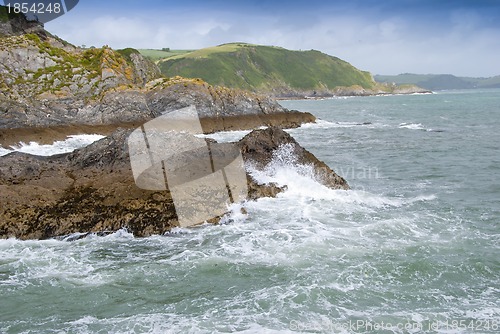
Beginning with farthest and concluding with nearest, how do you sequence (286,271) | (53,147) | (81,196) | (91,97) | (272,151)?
(91,97) < (53,147) < (272,151) < (81,196) < (286,271)

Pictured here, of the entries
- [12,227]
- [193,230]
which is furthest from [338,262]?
[12,227]

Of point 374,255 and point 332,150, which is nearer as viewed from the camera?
point 374,255

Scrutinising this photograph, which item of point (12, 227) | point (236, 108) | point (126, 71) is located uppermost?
point (126, 71)

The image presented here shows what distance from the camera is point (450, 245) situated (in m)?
13.4

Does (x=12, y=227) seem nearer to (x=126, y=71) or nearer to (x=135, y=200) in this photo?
(x=135, y=200)

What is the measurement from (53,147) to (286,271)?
31.1 meters

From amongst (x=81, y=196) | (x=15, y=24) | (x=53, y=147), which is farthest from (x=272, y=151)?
(x=15, y=24)

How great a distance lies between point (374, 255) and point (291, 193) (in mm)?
6452

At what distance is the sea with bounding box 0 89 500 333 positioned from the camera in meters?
9.28

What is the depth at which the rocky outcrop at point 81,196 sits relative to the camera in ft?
46.8

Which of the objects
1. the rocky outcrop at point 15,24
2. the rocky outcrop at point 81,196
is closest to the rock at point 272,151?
the rocky outcrop at point 81,196

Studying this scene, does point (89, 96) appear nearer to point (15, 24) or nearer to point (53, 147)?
point (53, 147)

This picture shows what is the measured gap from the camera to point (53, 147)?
3703 cm

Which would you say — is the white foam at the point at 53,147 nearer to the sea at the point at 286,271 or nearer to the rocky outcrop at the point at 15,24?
the sea at the point at 286,271
